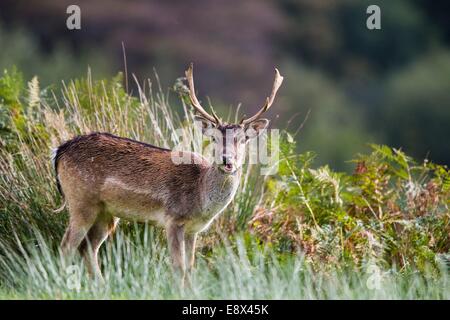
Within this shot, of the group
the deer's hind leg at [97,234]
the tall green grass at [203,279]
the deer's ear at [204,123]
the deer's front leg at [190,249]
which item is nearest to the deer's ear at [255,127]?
the deer's ear at [204,123]

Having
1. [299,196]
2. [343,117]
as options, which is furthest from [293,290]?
[343,117]

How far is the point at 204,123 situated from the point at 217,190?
1.65 feet

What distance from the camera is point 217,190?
26.1 ft

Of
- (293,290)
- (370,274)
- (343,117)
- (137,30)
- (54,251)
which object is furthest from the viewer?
(137,30)

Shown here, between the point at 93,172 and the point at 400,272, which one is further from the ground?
the point at 93,172

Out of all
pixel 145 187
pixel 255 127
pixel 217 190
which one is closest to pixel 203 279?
pixel 217 190

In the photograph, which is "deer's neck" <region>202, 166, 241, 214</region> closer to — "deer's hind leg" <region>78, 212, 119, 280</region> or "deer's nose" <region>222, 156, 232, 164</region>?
"deer's nose" <region>222, 156, 232, 164</region>

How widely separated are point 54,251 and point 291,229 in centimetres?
199

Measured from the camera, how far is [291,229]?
912 cm

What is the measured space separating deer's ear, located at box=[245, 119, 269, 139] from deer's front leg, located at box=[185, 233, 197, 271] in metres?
0.87

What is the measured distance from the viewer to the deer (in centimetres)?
795

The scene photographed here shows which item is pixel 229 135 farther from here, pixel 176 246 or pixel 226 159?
pixel 176 246

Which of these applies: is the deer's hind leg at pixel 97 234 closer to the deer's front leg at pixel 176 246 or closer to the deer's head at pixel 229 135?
the deer's front leg at pixel 176 246

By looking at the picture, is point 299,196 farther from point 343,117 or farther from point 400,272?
point 343,117
